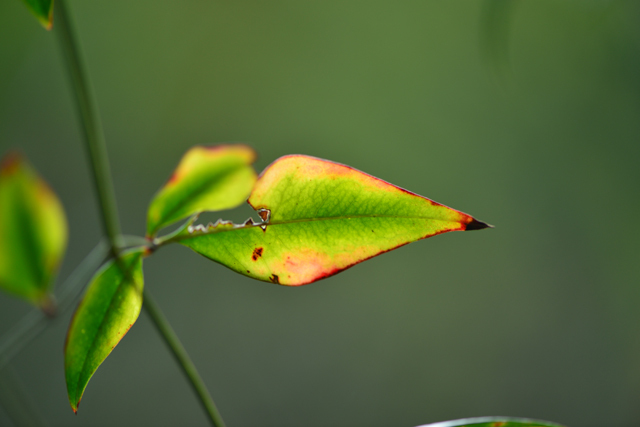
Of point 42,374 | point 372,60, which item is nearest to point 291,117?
point 372,60

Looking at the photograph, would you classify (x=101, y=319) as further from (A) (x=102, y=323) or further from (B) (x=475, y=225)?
(B) (x=475, y=225)

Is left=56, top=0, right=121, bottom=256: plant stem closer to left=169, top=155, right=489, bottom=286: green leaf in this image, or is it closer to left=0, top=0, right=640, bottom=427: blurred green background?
left=169, top=155, right=489, bottom=286: green leaf

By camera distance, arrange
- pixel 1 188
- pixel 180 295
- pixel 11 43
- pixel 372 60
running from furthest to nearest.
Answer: pixel 372 60 < pixel 180 295 < pixel 11 43 < pixel 1 188

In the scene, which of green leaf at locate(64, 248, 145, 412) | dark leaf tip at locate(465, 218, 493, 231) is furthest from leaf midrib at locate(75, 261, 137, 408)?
dark leaf tip at locate(465, 218, 493, 231)

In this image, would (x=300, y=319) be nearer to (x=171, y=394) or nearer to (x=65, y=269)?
(x=171, y=394)

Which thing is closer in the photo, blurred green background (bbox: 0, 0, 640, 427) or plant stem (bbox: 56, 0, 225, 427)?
plant stem (bbox: 56, 0, 225, 427)

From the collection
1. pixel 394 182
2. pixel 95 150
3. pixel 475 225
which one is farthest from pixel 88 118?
pixel 394 182

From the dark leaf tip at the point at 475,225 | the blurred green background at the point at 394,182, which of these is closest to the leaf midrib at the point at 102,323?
the dark leaf tip at the point at 475,225
